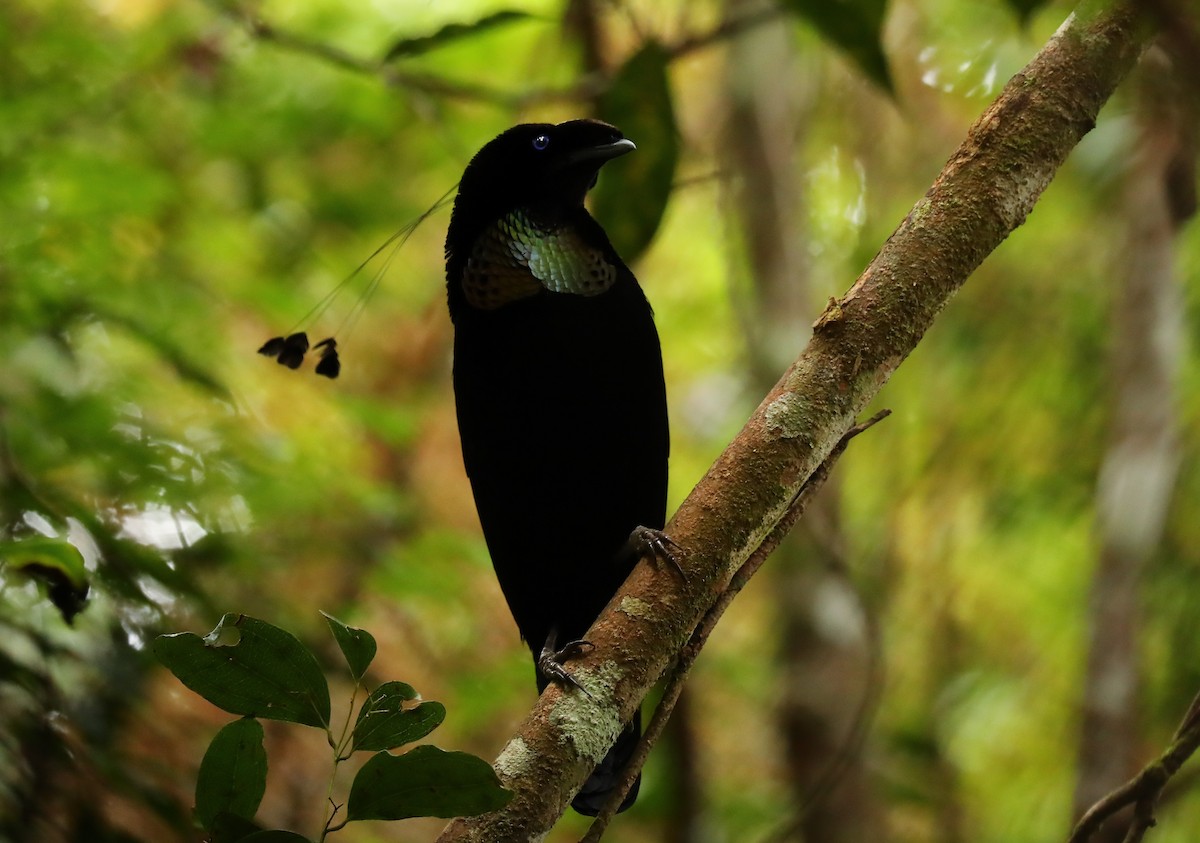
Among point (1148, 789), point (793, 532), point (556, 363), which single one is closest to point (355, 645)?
point (1148, 789)

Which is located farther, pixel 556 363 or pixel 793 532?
pixel 793 532

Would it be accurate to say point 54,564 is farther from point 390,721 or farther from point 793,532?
point 793,532

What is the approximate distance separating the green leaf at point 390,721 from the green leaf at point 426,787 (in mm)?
35

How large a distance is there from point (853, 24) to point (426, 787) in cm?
153

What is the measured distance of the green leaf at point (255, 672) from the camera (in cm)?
140

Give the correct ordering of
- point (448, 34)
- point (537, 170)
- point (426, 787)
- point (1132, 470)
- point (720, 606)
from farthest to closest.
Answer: point (1132, 470) < point (537, 170) < point (448, 34) < point (720, 606) < point (426, 787)

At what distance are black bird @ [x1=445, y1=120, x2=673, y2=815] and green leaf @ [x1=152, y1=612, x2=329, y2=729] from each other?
3.96ft

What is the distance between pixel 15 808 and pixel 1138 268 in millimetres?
3440

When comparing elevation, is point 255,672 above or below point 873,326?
below

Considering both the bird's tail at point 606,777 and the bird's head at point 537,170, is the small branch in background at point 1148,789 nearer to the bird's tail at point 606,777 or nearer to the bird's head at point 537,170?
the bird's tail at point 606,777

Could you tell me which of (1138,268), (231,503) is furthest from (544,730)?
(1138,268)

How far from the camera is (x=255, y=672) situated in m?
1.43

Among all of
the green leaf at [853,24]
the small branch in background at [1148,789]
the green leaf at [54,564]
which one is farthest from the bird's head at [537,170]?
the small branch in background at [1148,789]

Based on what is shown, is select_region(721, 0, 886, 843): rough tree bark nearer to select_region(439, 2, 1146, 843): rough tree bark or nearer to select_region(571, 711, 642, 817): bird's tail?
select_region(571, 711, 642, 817): bird's tail
